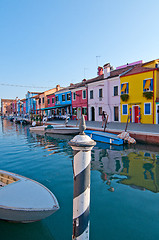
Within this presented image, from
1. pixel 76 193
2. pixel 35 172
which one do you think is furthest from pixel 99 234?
pixel 35 172

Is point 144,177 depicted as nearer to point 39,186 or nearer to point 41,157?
point 39,186

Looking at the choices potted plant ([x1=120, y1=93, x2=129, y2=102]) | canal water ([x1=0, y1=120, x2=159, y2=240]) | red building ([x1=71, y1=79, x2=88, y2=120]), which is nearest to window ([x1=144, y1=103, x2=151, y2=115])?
potted plant ([x1=120, y1=93, x2=129, y2=102])

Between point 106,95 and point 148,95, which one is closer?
point 148,95

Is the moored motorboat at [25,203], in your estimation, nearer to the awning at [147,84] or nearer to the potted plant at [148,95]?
the potted plant at [148,95]

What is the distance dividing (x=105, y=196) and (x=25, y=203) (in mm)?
2407

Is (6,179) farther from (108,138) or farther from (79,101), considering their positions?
(79,101)

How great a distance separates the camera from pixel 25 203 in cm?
319

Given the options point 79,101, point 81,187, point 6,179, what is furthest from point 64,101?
point 81,187

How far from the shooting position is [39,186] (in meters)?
3.99

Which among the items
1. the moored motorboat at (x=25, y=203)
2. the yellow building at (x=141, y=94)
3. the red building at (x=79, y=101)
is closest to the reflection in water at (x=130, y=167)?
the moored motorboat at (x=25, y=203)

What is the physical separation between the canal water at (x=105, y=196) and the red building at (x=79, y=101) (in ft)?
65.0

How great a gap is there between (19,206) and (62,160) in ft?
17.5

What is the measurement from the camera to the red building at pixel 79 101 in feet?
92.1

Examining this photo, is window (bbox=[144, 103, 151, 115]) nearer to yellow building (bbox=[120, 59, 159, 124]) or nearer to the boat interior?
yellow building (bbox=[120, 59, 159, 124])
